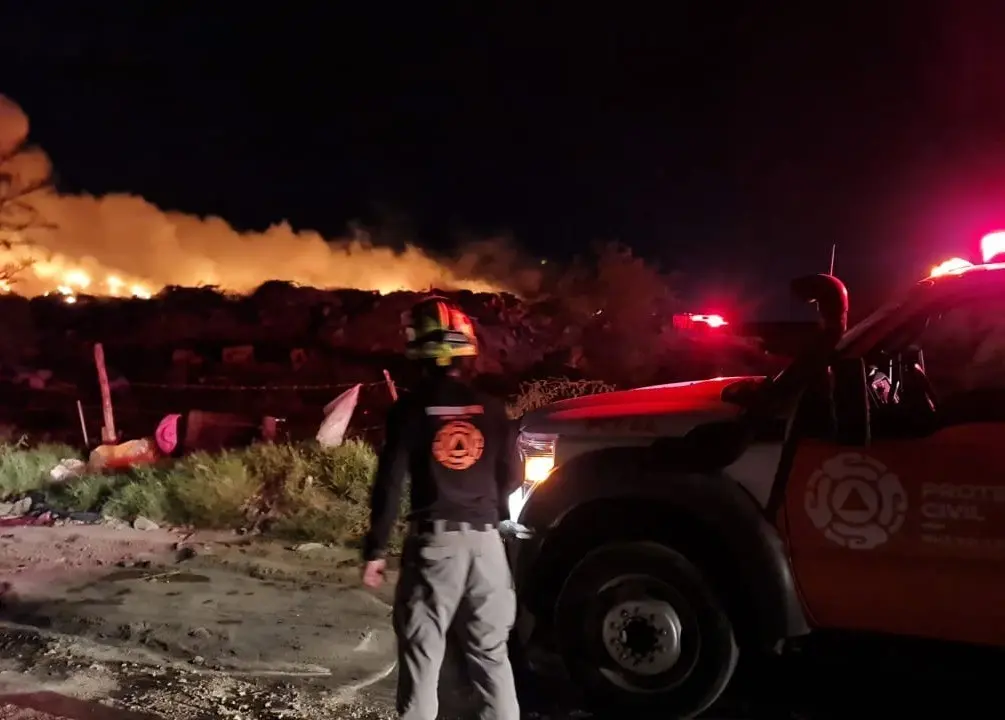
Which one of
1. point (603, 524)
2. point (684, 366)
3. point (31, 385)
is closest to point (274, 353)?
point (31, 385)

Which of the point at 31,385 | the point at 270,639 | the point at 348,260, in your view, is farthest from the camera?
the point at 348,260

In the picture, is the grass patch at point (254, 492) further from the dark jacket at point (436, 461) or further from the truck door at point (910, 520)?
the truck door at point (910, 520)

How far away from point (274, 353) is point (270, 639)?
20170 millimetres

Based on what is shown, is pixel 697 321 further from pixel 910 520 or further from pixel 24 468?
pixel 910 520

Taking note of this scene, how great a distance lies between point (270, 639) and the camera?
18.6 ft

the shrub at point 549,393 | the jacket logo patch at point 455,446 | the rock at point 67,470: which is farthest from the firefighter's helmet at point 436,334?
the rock at point 67,470

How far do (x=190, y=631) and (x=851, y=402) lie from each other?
4075 mm

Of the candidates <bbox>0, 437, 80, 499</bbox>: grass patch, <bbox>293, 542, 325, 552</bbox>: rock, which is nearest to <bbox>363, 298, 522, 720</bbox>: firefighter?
<bbox>293, 542, 325, 552</bbox>: rock

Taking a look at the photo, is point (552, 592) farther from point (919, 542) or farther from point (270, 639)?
point (270, 639)

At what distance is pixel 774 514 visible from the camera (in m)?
4.07

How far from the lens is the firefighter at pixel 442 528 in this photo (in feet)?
11.9

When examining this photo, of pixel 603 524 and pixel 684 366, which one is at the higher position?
pixel 684 366

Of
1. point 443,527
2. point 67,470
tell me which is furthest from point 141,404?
point 443,527

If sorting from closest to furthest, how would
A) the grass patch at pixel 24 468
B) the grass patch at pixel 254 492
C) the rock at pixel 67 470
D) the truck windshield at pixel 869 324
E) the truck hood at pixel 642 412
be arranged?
the truck windshield at pixel 869 324
the truck hood at pixel 642 412
the grass patch at pixel 254 492
the grass patch at pixel 24 468
the rock at pixel 67 470
